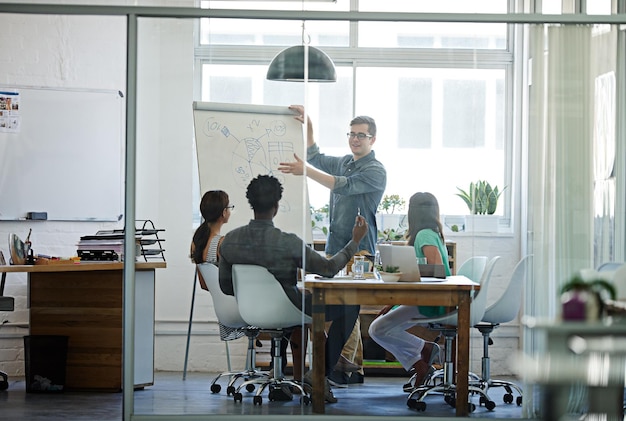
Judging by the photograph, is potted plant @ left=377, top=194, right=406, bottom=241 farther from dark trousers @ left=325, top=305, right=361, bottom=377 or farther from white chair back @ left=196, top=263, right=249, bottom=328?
white chair back @ left=196, top=263, right=249, bottom=328

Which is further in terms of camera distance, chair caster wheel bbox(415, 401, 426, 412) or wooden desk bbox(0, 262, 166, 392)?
wooden desk bbox(0, 262, 166, 392)

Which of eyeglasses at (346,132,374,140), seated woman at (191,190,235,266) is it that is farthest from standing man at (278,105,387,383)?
seated woman at (191,190,235,266)

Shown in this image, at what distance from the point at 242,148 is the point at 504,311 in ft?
5.08

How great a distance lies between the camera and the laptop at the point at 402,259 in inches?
198

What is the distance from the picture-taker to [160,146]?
198 inches

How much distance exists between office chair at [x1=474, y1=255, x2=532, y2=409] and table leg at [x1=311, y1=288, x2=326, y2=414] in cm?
77

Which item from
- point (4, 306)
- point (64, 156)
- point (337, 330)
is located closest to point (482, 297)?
point (337, 330)

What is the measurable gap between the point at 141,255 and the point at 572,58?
2375 millimetres

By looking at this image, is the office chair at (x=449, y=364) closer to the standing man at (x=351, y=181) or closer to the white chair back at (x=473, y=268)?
the white chair back at (x=473, y=268)

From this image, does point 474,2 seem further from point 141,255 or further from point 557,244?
point 141,255

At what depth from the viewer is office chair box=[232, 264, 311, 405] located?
16.5 feet

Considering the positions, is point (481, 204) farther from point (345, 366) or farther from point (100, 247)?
point (100, 247)

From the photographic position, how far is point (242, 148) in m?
5.07

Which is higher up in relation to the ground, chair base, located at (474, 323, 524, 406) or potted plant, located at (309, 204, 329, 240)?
potted plant, located at (309, 204, 329, 240)
